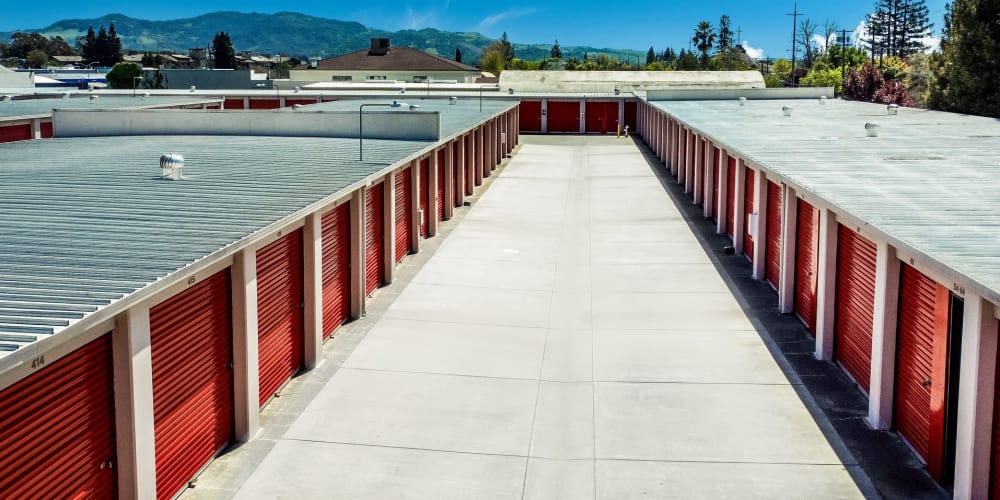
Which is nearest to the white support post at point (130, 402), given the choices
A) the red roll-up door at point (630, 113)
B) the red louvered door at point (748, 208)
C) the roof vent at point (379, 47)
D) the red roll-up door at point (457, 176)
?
A: the red louvered door at point (748, 208)

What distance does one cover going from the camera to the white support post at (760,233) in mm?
21609

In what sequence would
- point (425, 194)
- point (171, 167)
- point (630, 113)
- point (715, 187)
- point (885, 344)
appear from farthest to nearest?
1. point (630, 113)
2. point (715, 187)
3. point (425, 194)
4. point (171, 167)
5. point (885, 344)

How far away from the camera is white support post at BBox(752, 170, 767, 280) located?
21609 millimetres

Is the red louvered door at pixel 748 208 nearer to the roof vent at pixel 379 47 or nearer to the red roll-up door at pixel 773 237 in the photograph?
the red roll-up door at pixel 773 237

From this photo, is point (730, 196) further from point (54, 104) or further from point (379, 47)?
point (379, 47)

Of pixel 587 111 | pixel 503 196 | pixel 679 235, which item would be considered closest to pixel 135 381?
pixel 679 235

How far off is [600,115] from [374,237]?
158 ft

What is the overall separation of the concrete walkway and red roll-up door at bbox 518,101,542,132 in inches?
1730

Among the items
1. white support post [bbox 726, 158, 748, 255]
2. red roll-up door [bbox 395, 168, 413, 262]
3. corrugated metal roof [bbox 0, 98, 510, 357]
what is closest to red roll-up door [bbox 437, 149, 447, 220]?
red roll-up door [bbox 395, 168, 413, 262]

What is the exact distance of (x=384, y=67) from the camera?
126 metres

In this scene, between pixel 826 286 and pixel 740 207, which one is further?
pixel 740 207

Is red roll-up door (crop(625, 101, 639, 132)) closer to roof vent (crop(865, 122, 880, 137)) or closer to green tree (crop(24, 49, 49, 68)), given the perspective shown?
roof vent (crop(865, 122, 880, 137))

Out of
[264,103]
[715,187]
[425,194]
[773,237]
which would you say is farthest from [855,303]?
[264,103]

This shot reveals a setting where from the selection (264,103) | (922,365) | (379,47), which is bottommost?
(922,365)
